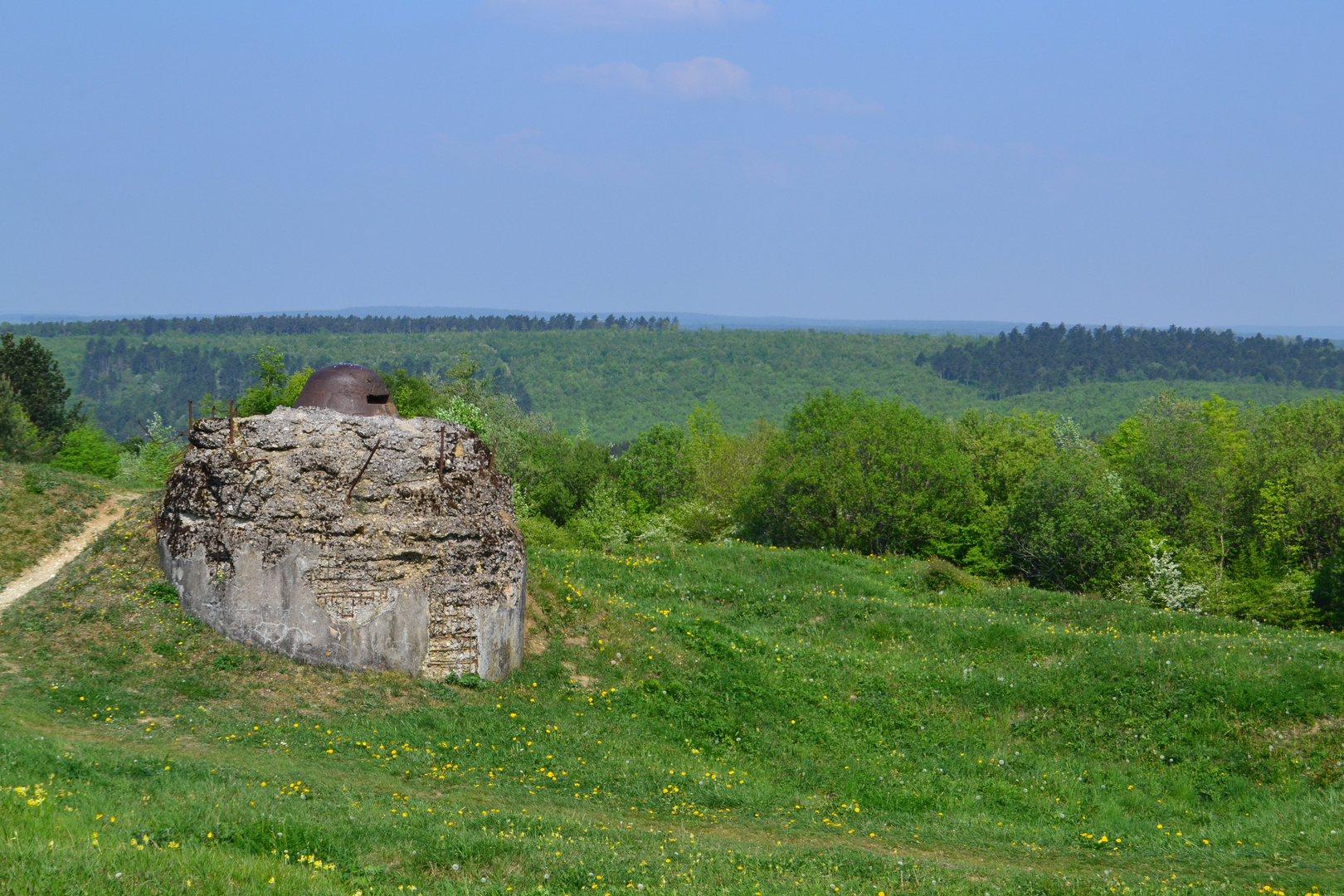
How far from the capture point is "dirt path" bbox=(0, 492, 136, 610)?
2292 cm

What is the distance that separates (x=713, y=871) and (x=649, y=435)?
6297 cm

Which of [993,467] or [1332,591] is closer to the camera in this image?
[1332,591]

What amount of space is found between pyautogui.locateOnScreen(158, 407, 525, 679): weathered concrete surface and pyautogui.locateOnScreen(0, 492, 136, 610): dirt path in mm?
4421

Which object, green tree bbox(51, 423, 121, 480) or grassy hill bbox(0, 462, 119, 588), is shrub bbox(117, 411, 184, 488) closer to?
green tree bbox(51, 423, 121, 480)

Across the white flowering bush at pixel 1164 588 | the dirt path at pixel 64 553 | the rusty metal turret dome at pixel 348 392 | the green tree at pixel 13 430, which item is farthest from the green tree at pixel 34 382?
the white flowering bush at pixel 1164 588

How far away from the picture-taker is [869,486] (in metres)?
48.7

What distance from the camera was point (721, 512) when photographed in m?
58.0

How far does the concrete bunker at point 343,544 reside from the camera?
19859 millimetres

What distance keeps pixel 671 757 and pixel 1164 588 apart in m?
30.2

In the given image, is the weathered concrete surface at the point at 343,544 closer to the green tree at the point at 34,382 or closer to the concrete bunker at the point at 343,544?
the concrete bunker at the point at 343,544

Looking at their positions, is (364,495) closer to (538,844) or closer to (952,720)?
(538,844)

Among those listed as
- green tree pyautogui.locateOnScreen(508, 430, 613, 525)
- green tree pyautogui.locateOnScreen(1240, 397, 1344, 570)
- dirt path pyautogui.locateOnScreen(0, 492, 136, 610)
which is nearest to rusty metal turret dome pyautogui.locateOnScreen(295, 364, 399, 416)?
dirt path pyautogui.locateOnScreen(0, 492, 136, 610)

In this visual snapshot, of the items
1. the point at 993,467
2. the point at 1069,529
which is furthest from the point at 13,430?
the point at 1069,529

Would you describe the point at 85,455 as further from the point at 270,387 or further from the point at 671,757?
the point at 671,757
